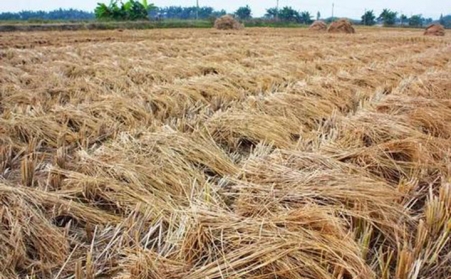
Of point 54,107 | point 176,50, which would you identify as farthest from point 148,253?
point 176,50

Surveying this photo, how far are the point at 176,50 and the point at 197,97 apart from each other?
4555 millimetres

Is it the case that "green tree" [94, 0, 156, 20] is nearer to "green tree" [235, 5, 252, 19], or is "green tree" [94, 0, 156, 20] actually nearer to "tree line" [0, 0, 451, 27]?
"tree line" [0, 0, 451, 27]

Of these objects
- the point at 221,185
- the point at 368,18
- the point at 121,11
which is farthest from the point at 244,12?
the point at 221,185

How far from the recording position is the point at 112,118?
3.31 metres

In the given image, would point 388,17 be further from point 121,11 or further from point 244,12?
point 121,11

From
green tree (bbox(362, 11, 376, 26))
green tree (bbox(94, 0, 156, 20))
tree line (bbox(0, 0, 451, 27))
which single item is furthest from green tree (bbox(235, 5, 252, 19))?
green tree (bbox(94, 0, 156, 20))

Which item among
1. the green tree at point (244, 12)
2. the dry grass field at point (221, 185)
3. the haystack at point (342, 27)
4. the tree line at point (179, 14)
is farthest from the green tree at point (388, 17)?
the dry grass field at point (221, 185)

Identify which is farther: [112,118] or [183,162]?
[112,118]

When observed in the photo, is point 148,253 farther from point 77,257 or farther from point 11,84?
point 11,84

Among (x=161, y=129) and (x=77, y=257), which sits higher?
(x=161, y=129)

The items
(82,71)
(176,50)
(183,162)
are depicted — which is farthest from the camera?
(176,50)

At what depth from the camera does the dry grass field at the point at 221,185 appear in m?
1.49

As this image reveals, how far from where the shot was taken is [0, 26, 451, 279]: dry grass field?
1.49m

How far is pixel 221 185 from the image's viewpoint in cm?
211
